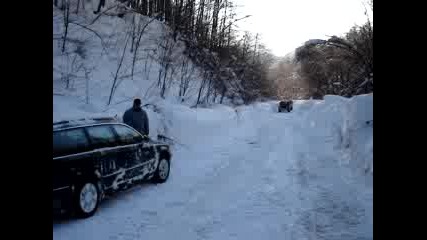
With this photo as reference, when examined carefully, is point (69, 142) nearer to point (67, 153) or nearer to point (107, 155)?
point (67, 153)

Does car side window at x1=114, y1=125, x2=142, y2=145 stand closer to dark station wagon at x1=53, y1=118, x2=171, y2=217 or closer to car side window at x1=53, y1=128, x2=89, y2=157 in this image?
dark station wagon at x1=53, y1=118, x2=171, y2=217

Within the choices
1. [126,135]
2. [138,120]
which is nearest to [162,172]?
[126,135]

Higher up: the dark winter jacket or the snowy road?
the dark winter jacket

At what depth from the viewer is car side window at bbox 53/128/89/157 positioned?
230 inches

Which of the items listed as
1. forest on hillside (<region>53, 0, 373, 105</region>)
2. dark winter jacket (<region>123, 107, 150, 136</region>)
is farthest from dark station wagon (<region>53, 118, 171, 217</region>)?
forest on hillside (<region>53, 0, 373, 105</region>)

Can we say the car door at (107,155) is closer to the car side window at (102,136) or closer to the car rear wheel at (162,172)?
the car side window at (102,136)

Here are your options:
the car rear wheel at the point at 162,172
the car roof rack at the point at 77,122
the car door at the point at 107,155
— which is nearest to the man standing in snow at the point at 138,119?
the car rear wheel at the point at 162,172

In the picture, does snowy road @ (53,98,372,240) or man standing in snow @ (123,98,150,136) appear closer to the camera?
snowy road @ (53,98,372,240)

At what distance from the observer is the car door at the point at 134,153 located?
297 inches

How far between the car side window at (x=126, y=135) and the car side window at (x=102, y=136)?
0.80 ft

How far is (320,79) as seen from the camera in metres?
49.0

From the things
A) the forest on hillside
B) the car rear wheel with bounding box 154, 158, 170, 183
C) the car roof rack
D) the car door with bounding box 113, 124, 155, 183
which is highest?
the forest on hillside

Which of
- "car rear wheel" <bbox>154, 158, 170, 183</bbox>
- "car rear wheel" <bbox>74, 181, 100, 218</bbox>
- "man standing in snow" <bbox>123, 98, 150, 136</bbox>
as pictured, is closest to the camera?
"car rear wheel" <bbox>74, 181, 100, 218</bbox>
